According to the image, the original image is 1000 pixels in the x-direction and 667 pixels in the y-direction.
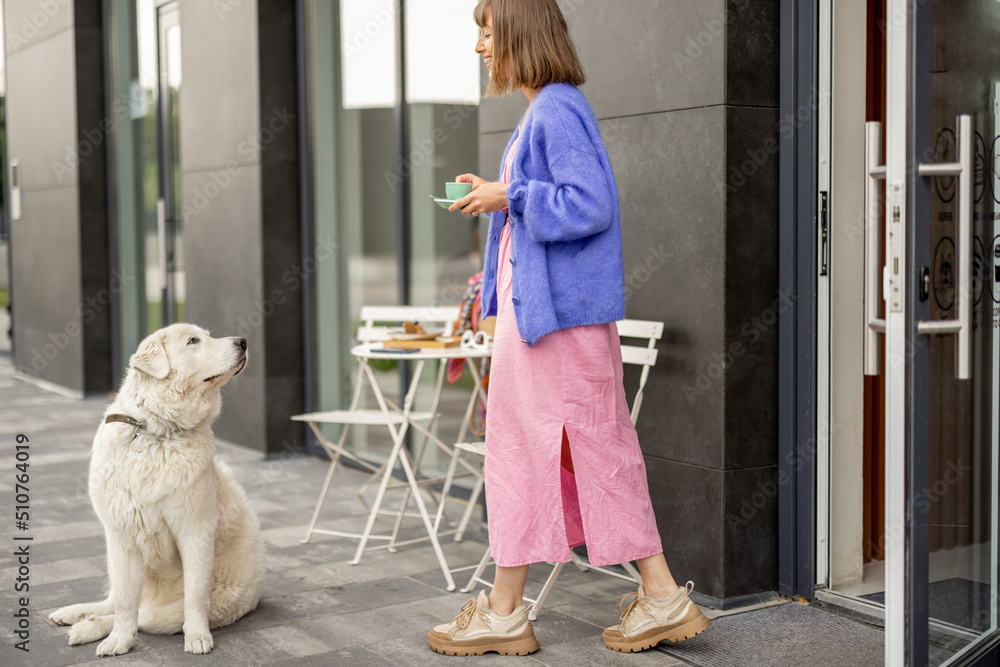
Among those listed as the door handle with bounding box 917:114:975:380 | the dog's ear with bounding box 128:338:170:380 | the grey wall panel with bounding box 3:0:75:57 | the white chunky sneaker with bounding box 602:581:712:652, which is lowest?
the white chunky sneaker with bounding box 602:581:712:652

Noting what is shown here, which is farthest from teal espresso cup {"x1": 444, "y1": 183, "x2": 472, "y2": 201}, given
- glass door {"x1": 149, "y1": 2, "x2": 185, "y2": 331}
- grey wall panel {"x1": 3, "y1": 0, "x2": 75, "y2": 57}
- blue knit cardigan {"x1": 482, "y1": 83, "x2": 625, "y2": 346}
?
grey wall panel {"x1": 3, "y1": 0, "x2": 75, "y2": 57}

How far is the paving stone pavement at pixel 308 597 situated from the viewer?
3.37 metres

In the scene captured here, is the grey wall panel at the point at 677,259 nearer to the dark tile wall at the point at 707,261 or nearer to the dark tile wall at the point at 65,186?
the dark tile wall at the point at 707,261

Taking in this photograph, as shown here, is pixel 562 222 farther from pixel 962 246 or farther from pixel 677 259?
pixel 962 246

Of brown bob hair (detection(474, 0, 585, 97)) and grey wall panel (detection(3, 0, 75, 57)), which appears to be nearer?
brown bob hair (detection(474, 0, 585, 97))

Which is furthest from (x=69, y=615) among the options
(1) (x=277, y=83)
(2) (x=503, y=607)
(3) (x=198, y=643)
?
(1) (x=277, y=83)

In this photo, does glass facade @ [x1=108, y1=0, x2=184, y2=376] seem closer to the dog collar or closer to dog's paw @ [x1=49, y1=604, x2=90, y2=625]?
dog's paw @ [x1=49, y1=604, x2=90, y2=625]

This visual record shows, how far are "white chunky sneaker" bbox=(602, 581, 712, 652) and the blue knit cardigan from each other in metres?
0.95

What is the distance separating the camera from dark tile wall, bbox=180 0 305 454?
6.82 meters

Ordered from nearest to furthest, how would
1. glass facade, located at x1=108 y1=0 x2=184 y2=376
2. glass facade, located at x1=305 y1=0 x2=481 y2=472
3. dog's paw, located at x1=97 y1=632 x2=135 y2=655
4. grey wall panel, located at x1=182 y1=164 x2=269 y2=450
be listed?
1. dog's paw, located at x1=97 y1=632 x2=135 y2=655
2. glass facade, located at x1=305 y1=0 x2=481 y2=472
3. grey wall panel, located at x1=182 y1=164 x2=269 y2=450
4. glass facade, located at x1=108 y1=0 x2=184 y2=376

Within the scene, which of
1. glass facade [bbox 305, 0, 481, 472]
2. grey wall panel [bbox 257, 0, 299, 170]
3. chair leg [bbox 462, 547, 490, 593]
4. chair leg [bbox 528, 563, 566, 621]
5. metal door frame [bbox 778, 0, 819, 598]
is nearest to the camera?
chair leg [bbox 528, 563, 566, 621]

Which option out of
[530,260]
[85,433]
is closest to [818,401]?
[530,260]

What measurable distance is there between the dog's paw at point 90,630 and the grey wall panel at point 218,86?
3920 millimetres

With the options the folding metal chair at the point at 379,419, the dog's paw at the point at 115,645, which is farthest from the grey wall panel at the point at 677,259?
the dog's paw at the point at 115,645
